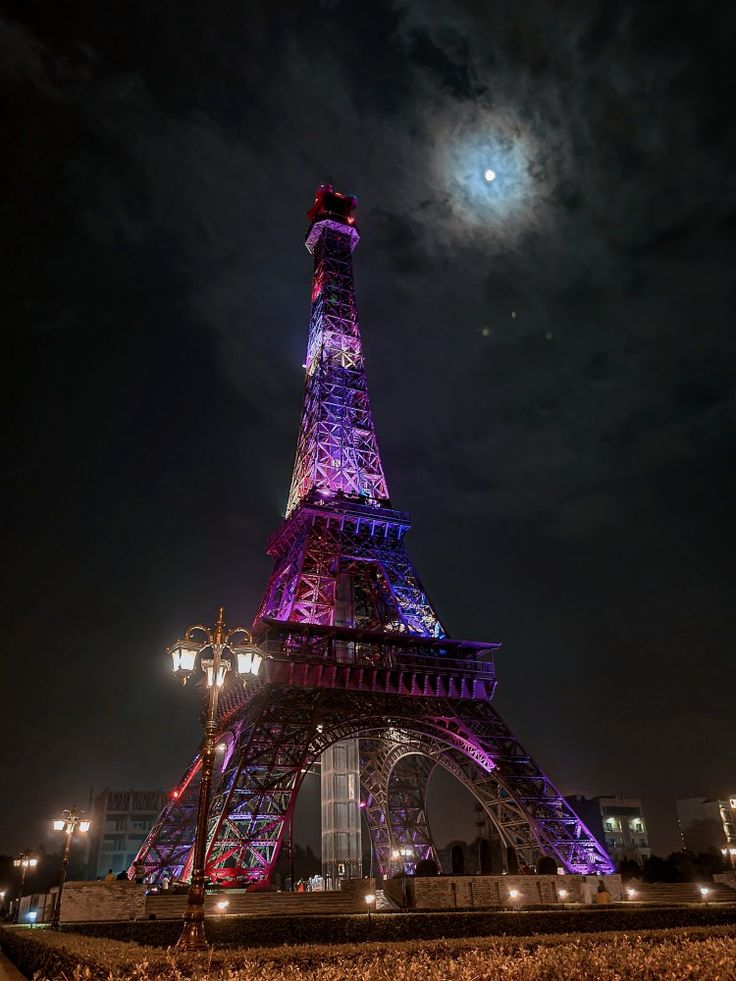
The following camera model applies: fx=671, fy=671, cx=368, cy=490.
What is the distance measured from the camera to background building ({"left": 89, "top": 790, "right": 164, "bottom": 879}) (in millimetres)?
91812

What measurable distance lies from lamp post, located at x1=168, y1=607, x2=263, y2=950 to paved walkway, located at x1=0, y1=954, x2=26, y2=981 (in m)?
4.37

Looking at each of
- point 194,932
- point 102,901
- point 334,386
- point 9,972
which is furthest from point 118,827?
Answer: point 194,932

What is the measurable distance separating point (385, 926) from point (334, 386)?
139ft

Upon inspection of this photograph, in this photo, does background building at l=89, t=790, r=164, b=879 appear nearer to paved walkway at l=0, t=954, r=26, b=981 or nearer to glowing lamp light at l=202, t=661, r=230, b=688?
paved walkway at l=0, t=954, r=26, b=981

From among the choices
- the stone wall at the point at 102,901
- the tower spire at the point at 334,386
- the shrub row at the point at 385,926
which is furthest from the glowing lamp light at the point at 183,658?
the tower spire at the point at 334,386

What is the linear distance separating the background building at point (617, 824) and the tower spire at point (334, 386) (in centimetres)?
5651

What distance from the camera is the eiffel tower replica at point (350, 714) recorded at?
1214 inches

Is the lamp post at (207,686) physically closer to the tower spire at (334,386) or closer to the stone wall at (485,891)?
the stone wall at (485,891)

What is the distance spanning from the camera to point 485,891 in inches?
935

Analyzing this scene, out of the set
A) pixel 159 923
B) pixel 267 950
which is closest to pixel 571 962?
pixel 267 950

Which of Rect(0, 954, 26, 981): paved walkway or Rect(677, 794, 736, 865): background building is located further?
Rect(677, 794, 736, 865): background building

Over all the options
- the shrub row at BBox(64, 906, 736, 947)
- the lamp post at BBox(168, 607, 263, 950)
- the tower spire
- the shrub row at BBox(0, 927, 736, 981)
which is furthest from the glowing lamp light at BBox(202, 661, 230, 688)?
the tower spire

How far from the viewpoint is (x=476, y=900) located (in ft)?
77.0

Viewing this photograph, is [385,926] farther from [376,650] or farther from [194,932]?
[376,650]
